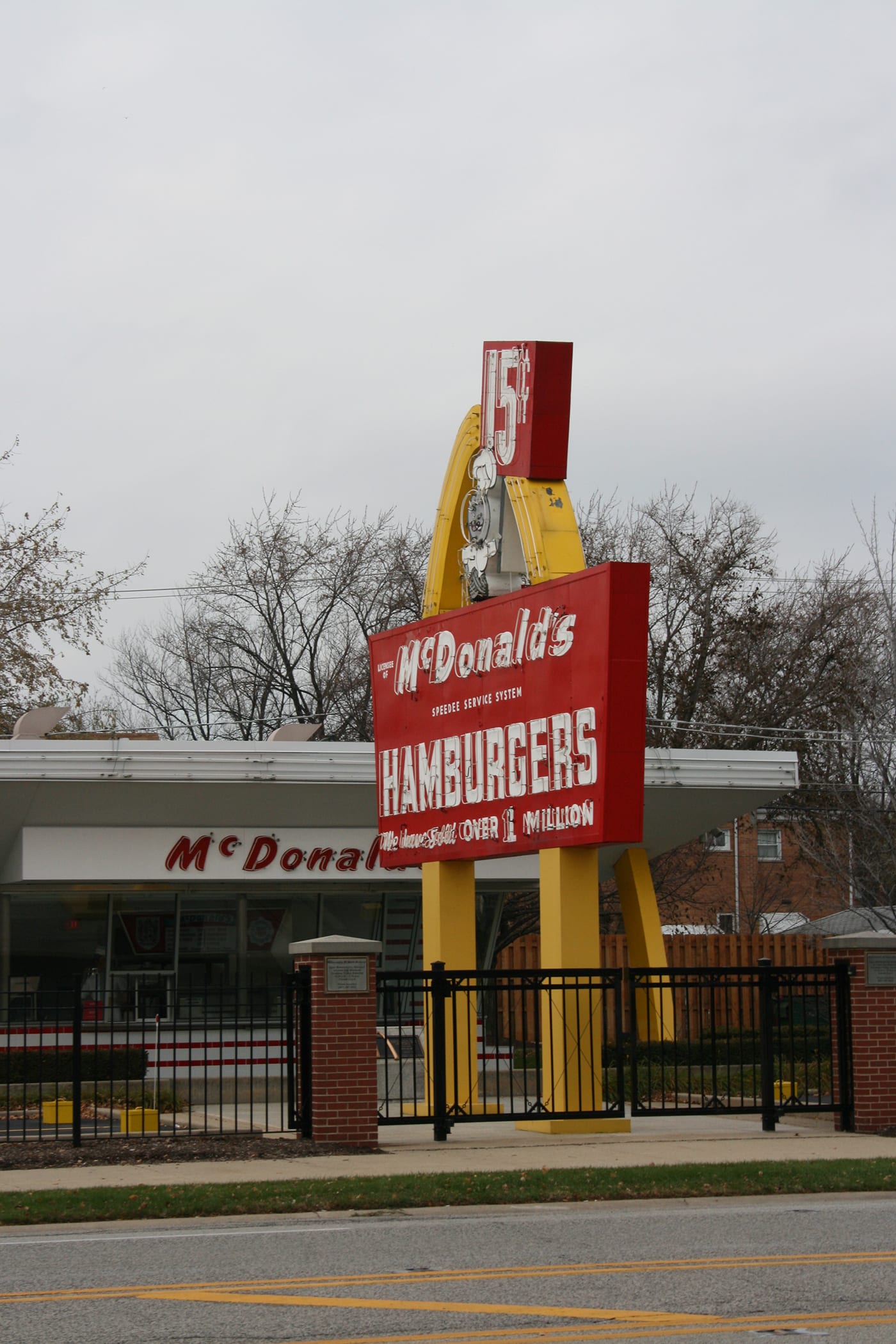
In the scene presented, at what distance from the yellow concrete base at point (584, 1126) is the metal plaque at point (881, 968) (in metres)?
3.05

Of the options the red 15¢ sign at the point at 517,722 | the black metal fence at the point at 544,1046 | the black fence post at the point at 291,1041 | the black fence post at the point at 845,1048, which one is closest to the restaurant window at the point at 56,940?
the red 15¢ sign at the point at 517,722

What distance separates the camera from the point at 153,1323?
24.4ft

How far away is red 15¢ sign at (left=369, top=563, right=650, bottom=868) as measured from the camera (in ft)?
53.3

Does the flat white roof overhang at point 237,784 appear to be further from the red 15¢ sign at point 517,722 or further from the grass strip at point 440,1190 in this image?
the grass strip at point 440,1190

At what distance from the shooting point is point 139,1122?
60.0 ft

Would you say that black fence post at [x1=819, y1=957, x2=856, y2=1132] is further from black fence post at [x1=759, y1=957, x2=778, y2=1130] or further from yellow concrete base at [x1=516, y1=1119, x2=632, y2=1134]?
yellow concrete base at [x1=516, y1=1119, x2=632, y2=1134]

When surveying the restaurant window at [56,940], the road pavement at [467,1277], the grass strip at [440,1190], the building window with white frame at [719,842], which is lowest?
the grass strip at [440,1190]

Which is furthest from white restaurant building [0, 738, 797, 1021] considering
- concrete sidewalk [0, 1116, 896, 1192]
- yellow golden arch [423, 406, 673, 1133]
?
concrete sidewalk [0, 1116, 896, 1192]

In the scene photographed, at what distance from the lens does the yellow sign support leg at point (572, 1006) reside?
17.0 metres

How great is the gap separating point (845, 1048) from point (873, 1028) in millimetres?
366

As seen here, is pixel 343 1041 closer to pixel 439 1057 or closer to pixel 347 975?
pixel 347 975

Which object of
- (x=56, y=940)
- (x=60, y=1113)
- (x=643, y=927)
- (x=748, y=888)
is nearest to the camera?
(x=60, y=1113)

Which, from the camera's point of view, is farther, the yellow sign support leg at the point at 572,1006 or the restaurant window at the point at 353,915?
the restaurant window at the point at 353,915

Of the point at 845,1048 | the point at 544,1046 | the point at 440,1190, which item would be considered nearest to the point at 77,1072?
the point at 440,1190
